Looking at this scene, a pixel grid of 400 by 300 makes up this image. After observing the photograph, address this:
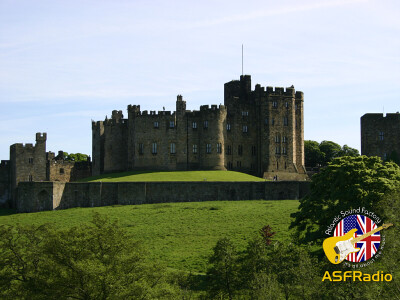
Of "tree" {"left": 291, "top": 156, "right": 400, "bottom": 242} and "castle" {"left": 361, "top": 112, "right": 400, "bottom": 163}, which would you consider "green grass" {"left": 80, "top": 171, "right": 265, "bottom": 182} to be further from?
"tree" {"left": 291, "top": 156, "right": 400, "bottom": 242}

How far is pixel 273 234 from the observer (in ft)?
179

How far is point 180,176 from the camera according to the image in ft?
277

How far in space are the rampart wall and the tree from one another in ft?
87.9

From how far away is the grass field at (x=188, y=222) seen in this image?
53.9 m

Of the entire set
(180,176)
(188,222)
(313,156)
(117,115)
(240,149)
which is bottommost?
(188,222)

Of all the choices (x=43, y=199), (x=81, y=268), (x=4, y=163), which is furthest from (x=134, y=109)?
(x=81, y=268)

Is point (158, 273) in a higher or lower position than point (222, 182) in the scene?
lower

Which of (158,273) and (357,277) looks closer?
(357,277)

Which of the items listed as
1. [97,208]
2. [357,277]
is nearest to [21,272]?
[357,277]

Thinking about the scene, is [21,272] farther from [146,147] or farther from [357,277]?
[146,147]

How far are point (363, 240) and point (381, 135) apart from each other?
2007 inches

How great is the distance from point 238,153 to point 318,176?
149 feet

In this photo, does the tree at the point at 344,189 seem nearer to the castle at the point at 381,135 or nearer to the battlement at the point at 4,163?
the castle at the point at 381,135

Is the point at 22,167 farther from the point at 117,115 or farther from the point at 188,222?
the point at 188,222
